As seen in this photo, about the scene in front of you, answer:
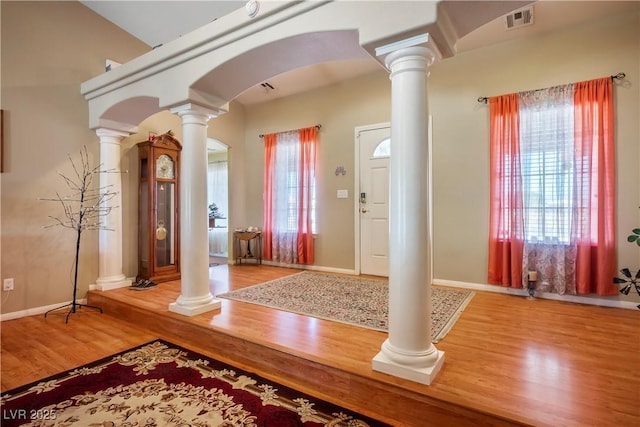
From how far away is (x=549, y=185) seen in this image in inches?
125

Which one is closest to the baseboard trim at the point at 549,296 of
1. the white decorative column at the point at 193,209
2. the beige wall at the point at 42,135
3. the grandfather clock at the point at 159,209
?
the white decorative column at the point at 193,209

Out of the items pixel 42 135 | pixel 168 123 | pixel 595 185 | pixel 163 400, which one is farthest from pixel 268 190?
pixel 595 185

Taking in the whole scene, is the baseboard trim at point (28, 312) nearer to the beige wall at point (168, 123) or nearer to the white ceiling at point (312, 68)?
the beige wall at point (168, 123)

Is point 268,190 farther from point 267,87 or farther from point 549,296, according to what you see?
point 549,296

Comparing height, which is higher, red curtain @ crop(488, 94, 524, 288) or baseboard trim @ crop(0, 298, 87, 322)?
red curtain @ crop(488, 94, 524, 288)

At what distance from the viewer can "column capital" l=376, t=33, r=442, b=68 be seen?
5.41ft

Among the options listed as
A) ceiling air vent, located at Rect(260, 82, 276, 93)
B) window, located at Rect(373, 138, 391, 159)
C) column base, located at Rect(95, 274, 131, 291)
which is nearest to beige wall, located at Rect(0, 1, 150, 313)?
column base, located at Rect(95, 274, 131, 291)

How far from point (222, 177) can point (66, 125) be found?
3.70 meters

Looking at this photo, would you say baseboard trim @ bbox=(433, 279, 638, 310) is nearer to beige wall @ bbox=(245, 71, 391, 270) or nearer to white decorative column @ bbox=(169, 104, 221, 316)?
beige wall @ bbox=(245, 71, 391, 270)

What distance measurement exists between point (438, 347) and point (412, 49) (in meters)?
1.87

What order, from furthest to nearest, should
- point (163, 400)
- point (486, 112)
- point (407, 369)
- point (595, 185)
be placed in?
point (486, 112) < point (595, 185) < point (163, 400) < point (407, 369)

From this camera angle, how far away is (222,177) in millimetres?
7148

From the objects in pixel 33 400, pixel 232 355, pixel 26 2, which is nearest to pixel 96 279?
pixel 33 400

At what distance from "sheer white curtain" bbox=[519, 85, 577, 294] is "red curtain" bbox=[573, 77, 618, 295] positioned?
6 centimetres
